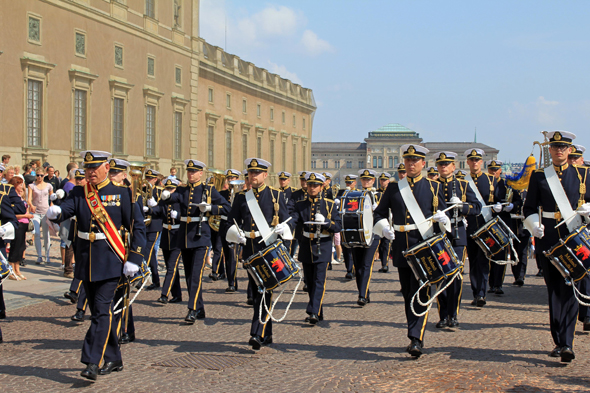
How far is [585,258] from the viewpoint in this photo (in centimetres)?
672

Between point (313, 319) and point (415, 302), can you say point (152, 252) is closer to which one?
point (313, 319)

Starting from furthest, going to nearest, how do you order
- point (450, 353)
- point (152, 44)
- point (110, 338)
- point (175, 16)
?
1. point (175, 16)
2. point (152, 44)
3. point (450, 353)
4. point (110, 338)

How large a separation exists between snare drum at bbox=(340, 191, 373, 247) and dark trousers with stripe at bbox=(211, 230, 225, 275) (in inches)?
118

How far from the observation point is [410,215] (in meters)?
7.46

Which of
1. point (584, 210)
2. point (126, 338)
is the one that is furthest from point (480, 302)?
point (126, 338)

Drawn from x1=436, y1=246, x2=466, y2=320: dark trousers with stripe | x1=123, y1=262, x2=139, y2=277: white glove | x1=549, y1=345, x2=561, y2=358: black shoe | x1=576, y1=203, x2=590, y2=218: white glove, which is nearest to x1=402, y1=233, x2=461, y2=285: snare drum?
x1=549, y1=345, x2=561, y2=358: black shoe

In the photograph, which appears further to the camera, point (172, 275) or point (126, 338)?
point (172, 275)

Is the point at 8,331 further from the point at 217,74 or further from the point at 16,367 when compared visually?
the point at 217,74

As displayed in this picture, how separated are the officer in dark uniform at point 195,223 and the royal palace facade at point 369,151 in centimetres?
10870

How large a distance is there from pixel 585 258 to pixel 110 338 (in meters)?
4.43

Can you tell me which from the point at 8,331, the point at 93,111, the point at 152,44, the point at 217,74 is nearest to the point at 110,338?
the point at 8,331

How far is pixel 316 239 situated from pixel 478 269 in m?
2.65

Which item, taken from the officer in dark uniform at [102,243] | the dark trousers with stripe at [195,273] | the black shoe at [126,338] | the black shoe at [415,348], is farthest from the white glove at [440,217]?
the black shoe at [126,338]

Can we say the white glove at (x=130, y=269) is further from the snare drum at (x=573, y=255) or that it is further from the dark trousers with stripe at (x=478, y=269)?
the dark trousers with stripe at (x=478, y=269)
